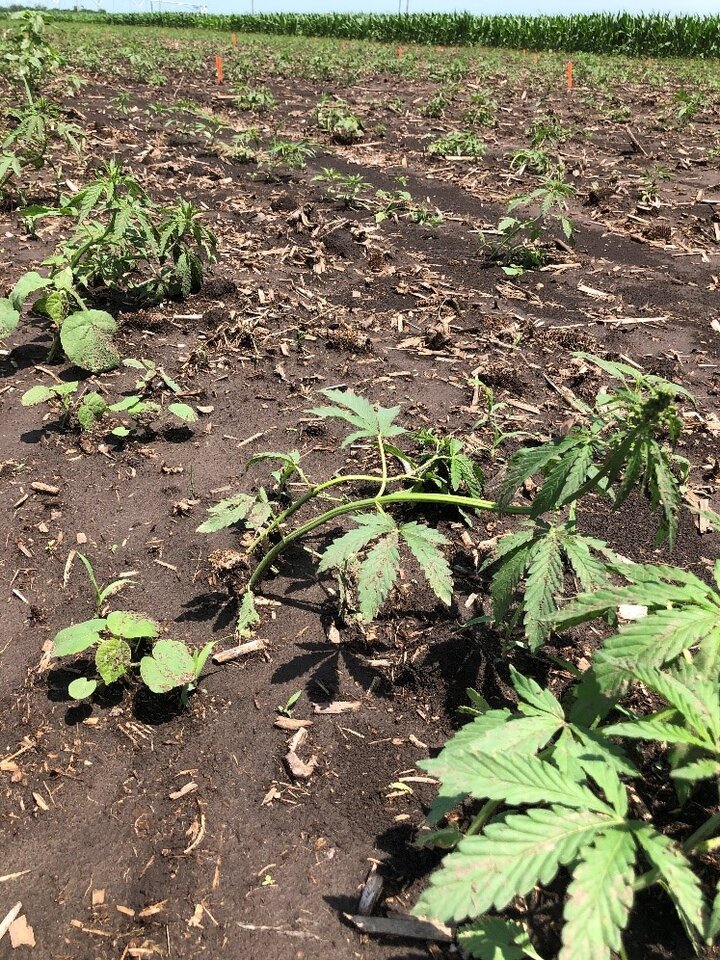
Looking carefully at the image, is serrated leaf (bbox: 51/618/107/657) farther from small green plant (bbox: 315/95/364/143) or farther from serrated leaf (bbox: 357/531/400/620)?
small green plant (bbox: 315/95/364/143)

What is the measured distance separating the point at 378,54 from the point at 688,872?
20.9 m

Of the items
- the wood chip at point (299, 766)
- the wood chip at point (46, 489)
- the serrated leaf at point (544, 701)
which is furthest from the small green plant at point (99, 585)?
the serrated leaf at point (544, 701)

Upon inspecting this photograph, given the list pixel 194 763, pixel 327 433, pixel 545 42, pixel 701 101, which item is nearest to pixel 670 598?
pixel 194 763

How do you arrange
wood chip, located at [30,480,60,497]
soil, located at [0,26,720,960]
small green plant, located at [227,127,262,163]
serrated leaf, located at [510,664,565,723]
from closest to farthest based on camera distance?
1. serrated leaf, located at [510,664,565,723]
2. soil, located at [0,26,720,960]
3. wood chip, located at [30,480,60,497]
4. small green plant, located at [227,127,262,163]

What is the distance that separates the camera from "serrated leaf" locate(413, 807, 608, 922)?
1143mm

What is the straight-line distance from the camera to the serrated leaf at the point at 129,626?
2.17 meters

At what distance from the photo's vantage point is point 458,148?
761cm

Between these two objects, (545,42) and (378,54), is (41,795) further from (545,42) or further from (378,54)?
(545,42)

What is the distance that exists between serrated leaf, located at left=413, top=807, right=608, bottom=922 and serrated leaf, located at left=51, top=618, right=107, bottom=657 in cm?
140

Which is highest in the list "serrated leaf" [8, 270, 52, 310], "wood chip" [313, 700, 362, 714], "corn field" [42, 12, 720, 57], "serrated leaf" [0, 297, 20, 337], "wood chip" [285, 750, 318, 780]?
"corn field" [42, 12, 720, 57]

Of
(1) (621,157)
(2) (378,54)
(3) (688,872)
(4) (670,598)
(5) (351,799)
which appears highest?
(2) (378,54)

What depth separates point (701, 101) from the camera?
9.97 metres

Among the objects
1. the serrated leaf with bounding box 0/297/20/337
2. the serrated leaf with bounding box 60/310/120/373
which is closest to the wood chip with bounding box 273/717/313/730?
the serrated leaf with bounding box 60/310/120/373

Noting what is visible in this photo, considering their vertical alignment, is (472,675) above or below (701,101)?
below
